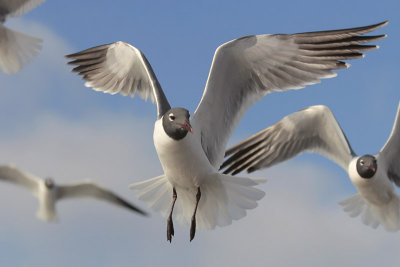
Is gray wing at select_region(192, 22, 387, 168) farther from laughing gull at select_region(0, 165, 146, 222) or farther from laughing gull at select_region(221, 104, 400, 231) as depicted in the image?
laughing gull at select_region(0, 165, 146, 222)

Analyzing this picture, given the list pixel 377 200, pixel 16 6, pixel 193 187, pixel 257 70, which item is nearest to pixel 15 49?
pixel 16 6

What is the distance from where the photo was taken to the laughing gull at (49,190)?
8.27m

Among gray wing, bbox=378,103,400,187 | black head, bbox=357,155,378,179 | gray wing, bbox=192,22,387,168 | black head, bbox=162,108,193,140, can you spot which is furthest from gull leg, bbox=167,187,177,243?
gray wing, bbox=378,103,400,187

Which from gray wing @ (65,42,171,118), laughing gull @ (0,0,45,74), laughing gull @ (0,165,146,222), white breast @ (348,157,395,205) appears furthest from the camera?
laughing gull @ (0,165,146,222)

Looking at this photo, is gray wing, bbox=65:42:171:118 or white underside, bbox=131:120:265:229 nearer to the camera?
white underside, bbox=131:120:265:229

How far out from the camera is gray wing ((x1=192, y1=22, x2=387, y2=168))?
568cm

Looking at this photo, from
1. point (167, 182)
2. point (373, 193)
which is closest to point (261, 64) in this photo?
point (167, 182)

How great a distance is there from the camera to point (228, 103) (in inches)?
231

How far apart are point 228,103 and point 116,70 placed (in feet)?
4.18

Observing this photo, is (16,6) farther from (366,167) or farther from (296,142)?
(366,167)

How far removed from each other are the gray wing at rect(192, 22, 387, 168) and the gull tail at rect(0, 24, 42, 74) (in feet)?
8.47

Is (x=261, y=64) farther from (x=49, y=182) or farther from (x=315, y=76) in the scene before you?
(x=49, y=182)

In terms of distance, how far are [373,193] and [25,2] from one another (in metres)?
4.01

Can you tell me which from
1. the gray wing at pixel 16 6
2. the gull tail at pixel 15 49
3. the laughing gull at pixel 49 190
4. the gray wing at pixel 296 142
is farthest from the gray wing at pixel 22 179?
the gray wing at pixel 296 142
